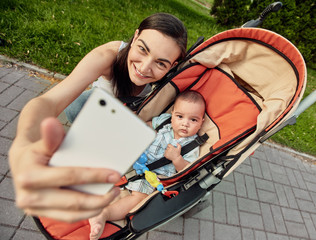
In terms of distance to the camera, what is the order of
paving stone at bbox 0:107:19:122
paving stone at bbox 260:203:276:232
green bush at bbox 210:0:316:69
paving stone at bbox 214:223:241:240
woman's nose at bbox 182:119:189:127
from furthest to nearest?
green bush at bbox 210:0:316:69 → paving stone at bbox 260:203:276:232 → paving stone at bbox 0:107:19:122 → paving stone at bbox 214:223:241:240 → woman's nose at bbox 182:119:189:127

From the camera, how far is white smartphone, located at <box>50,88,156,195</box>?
711 millimetres

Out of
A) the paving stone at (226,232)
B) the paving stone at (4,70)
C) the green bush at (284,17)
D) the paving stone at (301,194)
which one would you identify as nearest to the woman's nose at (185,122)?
the paving stone at (226,232)

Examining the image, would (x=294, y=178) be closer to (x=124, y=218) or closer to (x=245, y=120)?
(x=245, y=120)

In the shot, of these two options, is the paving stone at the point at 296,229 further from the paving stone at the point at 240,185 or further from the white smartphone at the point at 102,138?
the white smartphone at the point at 102,138

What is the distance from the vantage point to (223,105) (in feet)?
6.93

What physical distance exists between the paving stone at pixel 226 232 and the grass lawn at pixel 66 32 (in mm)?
2013

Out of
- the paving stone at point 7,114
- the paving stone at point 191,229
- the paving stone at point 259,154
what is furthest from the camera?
the paving stone at point 259,154

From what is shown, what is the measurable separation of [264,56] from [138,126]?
1.60m

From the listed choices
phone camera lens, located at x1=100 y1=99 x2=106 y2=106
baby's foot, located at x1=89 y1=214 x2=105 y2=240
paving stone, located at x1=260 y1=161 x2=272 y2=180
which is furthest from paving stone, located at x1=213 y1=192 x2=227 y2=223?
phone camera lens, located at x1=100 y1=99 x2=106 y2=106

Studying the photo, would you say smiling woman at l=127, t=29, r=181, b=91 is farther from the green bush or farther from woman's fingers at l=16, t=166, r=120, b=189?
the green bush

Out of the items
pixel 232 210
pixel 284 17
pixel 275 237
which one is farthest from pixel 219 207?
pixel 284 17

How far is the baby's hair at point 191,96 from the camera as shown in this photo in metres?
2.05

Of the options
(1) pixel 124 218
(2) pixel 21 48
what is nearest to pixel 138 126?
(1) pixel 124 218

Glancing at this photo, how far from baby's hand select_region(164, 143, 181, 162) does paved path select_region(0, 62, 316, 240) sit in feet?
2.35
